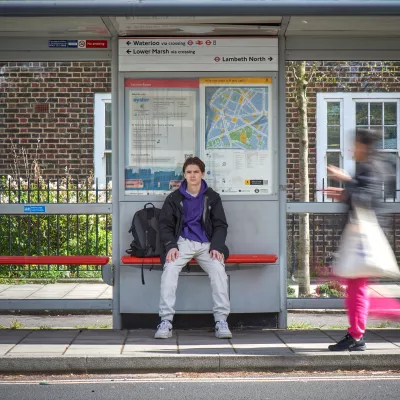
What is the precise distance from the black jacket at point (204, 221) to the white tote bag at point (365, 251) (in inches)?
53.1

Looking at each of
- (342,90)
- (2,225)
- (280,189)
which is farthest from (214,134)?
(2,225)

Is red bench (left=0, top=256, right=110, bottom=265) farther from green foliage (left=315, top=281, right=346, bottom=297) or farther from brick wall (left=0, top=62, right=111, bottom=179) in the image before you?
green foliage (left=315, top=281, right=346, bottom=297)

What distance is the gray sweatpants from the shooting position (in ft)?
25.6

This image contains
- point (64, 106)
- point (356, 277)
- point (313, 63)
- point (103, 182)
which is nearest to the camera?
point (356, 277)

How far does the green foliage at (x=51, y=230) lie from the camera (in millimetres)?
9844

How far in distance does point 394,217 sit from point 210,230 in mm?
2332

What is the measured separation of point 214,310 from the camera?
786 cm

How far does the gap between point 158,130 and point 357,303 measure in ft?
8.63

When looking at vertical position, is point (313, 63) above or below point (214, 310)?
above

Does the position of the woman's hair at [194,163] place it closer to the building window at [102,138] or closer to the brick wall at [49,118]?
the building window at [102,138]

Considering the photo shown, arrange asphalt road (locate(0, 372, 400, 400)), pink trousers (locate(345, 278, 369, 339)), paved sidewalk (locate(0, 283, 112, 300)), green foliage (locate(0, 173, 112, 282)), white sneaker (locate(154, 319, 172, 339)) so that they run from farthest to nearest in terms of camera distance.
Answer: green foliage (locate(0, 173, 112, 282))
paved sidewalk (locate(0, 283, 112, 300))
white sneaker (locate(154, 319, 172, 339))
pink trousers (locate(345, 278, 369, 339))
asphalt road (locate(0, 372, 400, 400))

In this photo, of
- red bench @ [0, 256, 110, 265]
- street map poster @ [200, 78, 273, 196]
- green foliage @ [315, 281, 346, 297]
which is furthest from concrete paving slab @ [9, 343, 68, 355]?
green foliage @ [315, 281, 346, 297]

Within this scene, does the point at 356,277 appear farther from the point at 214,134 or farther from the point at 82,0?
the point at 82,0

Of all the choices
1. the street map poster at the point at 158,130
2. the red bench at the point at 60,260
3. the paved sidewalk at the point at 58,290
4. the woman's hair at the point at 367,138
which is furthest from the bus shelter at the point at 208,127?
the woman's hair at the point at 367,138
